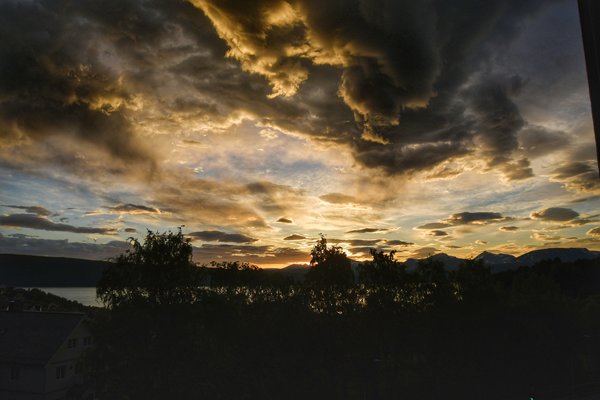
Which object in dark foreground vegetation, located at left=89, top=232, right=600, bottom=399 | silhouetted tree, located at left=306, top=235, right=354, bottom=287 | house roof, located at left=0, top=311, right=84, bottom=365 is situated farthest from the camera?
house roof, located at left=0, top=311, right=84, bottom=365

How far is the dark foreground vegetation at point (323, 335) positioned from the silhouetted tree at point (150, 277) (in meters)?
0.05

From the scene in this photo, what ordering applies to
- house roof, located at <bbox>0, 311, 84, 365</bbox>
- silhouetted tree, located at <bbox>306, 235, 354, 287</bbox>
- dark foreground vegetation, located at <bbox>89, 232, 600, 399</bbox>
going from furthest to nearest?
house roof, located at <bbox>0, 311, 84, 365</bbox>
silhouetted tree, located at <bbox>306, 235, 354, 287</bbox>
dark foreground vegetation, located at <bbox>89, 232, 600, 399</bbox>

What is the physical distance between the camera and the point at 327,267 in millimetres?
22938

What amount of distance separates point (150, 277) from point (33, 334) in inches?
524

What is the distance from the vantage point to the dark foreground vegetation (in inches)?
739

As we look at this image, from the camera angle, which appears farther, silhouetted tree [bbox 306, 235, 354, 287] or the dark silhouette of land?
silhouetted tree [bbox 306, 235, 354, 287]

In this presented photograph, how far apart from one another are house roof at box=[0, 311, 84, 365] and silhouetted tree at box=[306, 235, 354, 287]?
17.4m

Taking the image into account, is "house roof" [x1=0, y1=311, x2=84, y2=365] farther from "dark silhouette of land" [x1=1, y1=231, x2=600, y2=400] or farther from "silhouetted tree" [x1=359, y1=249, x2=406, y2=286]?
"silhouetted tree" [x1=359, y1=249, x2=406, y2=286]

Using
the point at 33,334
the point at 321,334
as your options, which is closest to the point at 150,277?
the point at 321,334

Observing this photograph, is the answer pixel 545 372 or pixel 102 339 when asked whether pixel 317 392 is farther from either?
pixel 545 372

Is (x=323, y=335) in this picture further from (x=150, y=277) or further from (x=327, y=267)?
(x=150, y=277)

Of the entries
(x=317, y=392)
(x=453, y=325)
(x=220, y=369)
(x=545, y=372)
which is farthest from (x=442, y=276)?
(x=220, y=369)

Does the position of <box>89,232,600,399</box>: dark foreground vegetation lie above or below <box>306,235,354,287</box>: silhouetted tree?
below

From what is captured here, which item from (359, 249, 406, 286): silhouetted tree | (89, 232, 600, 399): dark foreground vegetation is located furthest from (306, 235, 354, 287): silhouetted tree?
(359, 249, 406, 286): silhouetted tree
